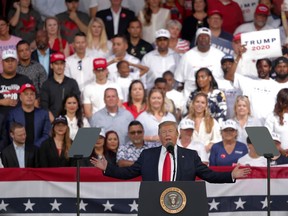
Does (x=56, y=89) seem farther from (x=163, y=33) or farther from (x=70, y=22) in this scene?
(x=70, y=22)

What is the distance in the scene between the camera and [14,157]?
49.8 ft

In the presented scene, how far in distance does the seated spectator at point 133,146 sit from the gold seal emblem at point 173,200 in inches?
159

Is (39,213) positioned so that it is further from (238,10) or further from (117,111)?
(238,10)

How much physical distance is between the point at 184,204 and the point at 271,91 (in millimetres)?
6317

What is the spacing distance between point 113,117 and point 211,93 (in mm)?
1537

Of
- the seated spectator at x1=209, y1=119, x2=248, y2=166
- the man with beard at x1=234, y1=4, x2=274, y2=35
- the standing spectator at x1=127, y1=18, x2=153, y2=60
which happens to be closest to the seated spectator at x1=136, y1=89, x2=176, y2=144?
the seated spectator at x1=209, y1=119, x2=248, y2=166

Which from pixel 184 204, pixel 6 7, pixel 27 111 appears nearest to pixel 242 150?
pixel 27 111

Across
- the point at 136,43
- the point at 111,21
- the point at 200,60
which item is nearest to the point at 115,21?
the point at 111,21

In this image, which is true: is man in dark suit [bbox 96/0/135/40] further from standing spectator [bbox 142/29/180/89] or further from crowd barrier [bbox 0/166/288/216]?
crowd barrier [bbox 0/166/288/216]

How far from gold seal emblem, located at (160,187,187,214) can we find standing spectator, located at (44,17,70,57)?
7.63 metres

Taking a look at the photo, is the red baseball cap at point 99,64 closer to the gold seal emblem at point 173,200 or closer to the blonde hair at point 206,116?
the blonde hair at point 206,116

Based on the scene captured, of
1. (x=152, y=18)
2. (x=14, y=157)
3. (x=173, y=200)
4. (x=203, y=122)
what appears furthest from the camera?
(x=152, y=18)

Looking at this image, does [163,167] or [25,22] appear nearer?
[163,167]

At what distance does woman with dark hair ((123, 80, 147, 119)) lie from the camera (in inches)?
654
